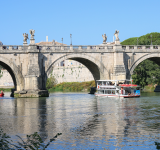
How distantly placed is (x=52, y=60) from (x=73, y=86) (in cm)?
3340

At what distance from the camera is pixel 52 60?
3947 centimetres

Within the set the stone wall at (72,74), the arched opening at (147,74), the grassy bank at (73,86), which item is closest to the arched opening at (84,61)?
the arched opening at (147,74)

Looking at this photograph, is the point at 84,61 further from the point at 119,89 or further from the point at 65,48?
the point at 119,89

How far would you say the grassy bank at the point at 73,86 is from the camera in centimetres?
6831

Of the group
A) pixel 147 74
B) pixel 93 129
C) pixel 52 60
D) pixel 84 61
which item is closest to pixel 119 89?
pixel 84 61

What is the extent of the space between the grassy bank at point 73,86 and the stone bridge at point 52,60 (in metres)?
25.7

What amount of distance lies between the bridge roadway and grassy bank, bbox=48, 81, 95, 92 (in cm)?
2558

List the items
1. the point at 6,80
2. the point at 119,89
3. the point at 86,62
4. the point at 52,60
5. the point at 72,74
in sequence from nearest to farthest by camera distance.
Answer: the point at 119,89, the point at 52,60, the point at 86,62, the point at 72,74, the point at 6,80

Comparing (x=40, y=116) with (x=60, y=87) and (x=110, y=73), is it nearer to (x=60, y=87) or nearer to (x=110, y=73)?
(x=110, y=73)

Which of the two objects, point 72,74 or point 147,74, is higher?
point 72,74

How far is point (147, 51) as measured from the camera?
41.9m

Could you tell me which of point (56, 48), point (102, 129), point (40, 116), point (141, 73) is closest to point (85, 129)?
point (102, 129)

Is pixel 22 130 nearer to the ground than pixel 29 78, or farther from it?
nearer to the ground

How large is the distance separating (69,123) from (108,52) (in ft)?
79.0
